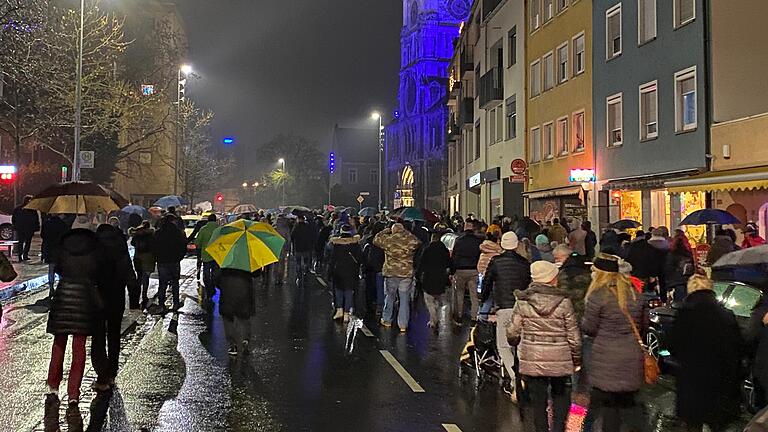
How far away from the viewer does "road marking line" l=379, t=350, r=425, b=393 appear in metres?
8.66

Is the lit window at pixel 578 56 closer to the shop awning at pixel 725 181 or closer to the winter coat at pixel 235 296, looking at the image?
the shop awning at pixel 725 181

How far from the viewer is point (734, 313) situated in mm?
Answer: 8227

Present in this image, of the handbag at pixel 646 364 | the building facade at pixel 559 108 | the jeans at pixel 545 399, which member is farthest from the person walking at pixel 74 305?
the building facade at pixel 559 108

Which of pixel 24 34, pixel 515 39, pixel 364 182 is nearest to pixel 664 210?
pixel 515 39

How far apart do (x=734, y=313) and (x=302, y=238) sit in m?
13.3

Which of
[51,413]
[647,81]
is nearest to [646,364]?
[51,413]

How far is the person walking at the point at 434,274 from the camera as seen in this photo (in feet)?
41.8

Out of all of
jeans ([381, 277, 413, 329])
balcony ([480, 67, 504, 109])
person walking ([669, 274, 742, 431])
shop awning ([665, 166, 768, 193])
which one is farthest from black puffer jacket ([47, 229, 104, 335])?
balcony ([480, 67, 504, 109])

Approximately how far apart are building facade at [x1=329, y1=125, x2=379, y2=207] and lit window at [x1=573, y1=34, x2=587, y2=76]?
86199 millimetres

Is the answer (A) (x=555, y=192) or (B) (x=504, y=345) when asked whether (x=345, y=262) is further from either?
(A) (x=555, y=192)

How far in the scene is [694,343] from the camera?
5.86 metres

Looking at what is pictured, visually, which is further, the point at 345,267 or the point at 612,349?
the point at 345,267

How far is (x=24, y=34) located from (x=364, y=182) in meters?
95.5

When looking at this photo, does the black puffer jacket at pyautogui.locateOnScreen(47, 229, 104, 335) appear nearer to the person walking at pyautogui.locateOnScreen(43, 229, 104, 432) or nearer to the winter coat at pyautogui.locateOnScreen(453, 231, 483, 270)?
the person walking at pyautogui.locateOnScreen(43, 229, 104, 432)
